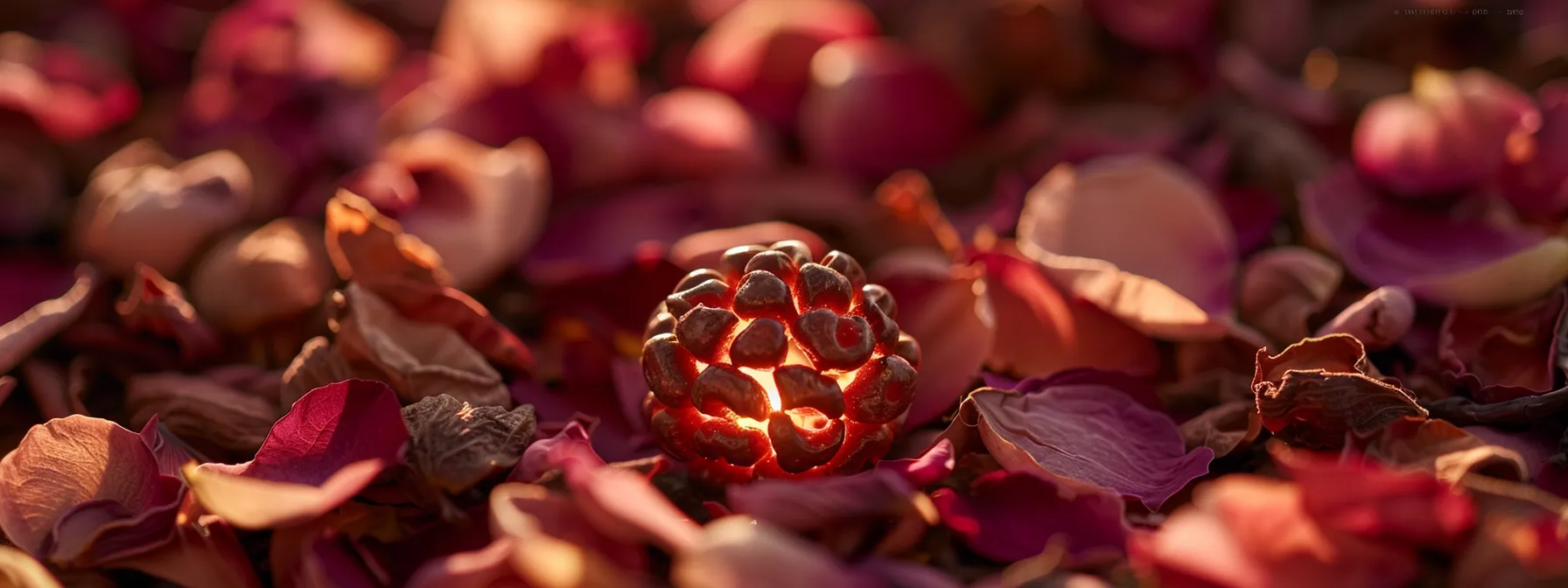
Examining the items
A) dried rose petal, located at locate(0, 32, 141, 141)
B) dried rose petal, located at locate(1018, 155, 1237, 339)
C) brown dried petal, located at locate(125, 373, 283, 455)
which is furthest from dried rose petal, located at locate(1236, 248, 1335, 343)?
dried rose petal, located at locate(0, 32, 141, 141)

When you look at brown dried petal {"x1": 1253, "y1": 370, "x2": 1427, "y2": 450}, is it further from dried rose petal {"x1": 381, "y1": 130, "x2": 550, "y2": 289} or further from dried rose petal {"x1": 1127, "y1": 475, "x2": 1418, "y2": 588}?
dried rose petal {"x1": 381, "y1": 130, "x2": 550, "y2": 289}

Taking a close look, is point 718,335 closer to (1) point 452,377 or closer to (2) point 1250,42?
(1) point 452,377

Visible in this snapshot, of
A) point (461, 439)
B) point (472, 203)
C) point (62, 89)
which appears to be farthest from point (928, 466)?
point (62, 89)

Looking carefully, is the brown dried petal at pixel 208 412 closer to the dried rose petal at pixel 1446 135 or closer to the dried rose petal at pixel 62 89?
the dried rose petal at pixel 62 89

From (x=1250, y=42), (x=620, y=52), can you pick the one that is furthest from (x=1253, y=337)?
(x=620, y=52)

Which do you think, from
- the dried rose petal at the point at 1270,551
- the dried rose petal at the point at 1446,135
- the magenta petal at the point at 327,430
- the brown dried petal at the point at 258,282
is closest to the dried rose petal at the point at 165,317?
the brown dried petal at the point at 258,282
